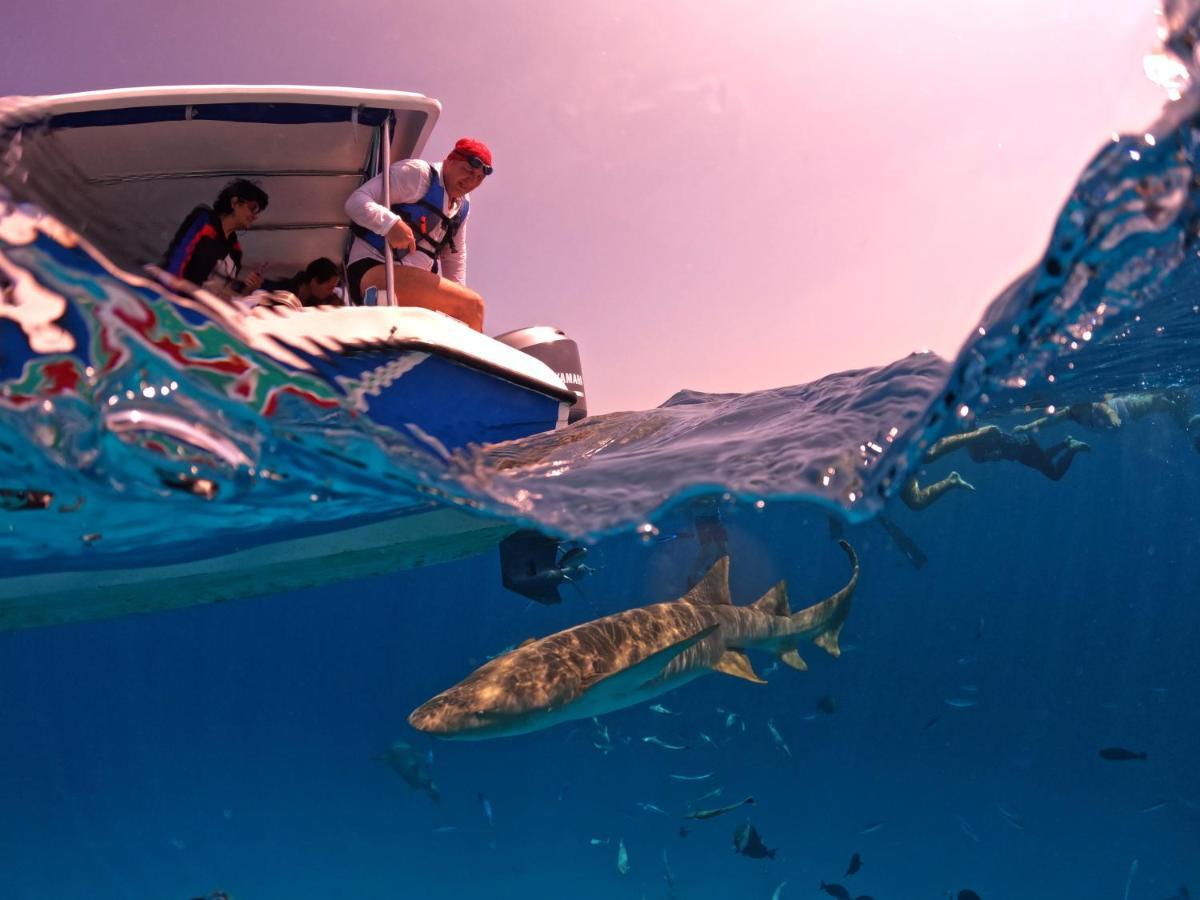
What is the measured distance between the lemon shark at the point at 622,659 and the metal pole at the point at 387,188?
11.0 feet

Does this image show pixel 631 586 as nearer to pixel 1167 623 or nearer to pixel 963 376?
pixel 1167 623

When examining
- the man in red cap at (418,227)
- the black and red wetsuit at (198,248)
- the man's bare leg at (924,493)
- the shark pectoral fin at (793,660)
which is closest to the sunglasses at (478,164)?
the man in red cap at (418,227)

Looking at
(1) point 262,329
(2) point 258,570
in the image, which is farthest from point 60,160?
(2) point 258,570

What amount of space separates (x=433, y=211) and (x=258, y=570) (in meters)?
5.47

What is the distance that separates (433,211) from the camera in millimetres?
6574

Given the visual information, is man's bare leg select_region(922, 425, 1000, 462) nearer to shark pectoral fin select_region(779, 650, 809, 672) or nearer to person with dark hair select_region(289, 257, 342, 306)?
shark pectoral fin select_region(779, 650, 809, 672)

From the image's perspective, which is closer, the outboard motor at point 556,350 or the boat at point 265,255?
the boat at point 265,255

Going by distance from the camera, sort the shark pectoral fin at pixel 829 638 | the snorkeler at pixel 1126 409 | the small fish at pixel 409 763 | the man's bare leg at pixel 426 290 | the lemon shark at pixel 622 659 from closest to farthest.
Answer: the lemon shark at pixel 622 659, the man's bare leg at pixel 426 290, the shark pectoral fin at pixel 829 638, the small fish at pixel 409 763, the snorkeler at pixel 1126 409

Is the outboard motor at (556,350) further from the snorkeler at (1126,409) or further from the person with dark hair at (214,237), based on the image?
the snorkeler at (1126,409)

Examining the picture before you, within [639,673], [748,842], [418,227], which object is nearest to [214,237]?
[418,227]

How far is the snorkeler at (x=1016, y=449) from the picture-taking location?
43.6 ft

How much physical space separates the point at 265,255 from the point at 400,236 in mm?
2250

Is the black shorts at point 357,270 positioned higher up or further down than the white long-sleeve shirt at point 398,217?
further down

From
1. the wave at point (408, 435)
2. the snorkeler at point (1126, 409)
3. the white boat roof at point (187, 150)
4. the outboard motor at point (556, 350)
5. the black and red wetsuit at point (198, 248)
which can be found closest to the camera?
the wave at point (408, 435)
